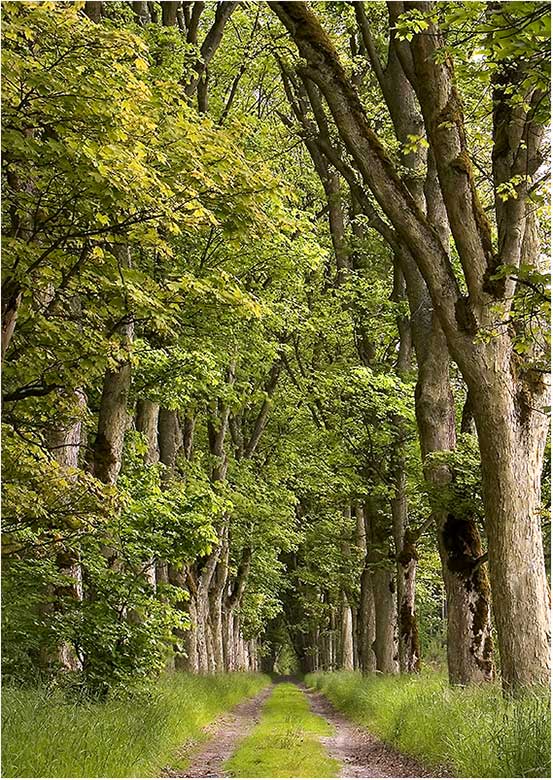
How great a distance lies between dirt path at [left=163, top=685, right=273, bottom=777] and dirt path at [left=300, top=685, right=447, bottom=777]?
1.43 meters

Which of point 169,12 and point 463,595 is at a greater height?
point 169,12

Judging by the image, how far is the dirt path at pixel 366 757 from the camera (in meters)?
8.57

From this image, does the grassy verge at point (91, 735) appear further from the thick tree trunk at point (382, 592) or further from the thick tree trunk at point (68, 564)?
the thick tree trunk at point (382, 592)

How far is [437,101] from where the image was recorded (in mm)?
8594

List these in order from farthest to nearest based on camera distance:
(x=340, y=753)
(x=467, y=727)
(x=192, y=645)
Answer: (x=192, y=645)
(x=340, y=753)
(x=467, y=727)

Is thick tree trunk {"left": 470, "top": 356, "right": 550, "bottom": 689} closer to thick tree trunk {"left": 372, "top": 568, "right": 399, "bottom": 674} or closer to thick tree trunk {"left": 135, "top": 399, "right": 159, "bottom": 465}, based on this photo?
thick tree trunk {"left": 135, "top": 399, "right": 159, "bottom": 465}

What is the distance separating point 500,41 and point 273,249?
30.4ft

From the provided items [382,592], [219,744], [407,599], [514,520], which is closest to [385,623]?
[382,592]

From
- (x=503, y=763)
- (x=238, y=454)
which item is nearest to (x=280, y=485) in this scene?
(x=238, y=454)

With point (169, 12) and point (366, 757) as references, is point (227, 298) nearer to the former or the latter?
point (366, 757)

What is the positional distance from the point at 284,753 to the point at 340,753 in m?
1.26

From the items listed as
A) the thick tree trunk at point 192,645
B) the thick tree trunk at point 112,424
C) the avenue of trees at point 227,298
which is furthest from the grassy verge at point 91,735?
the thick tree trunk at point 192,645

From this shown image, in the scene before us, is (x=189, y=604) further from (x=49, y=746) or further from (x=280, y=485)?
(x=49, y=746)

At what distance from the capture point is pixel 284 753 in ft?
31.5
